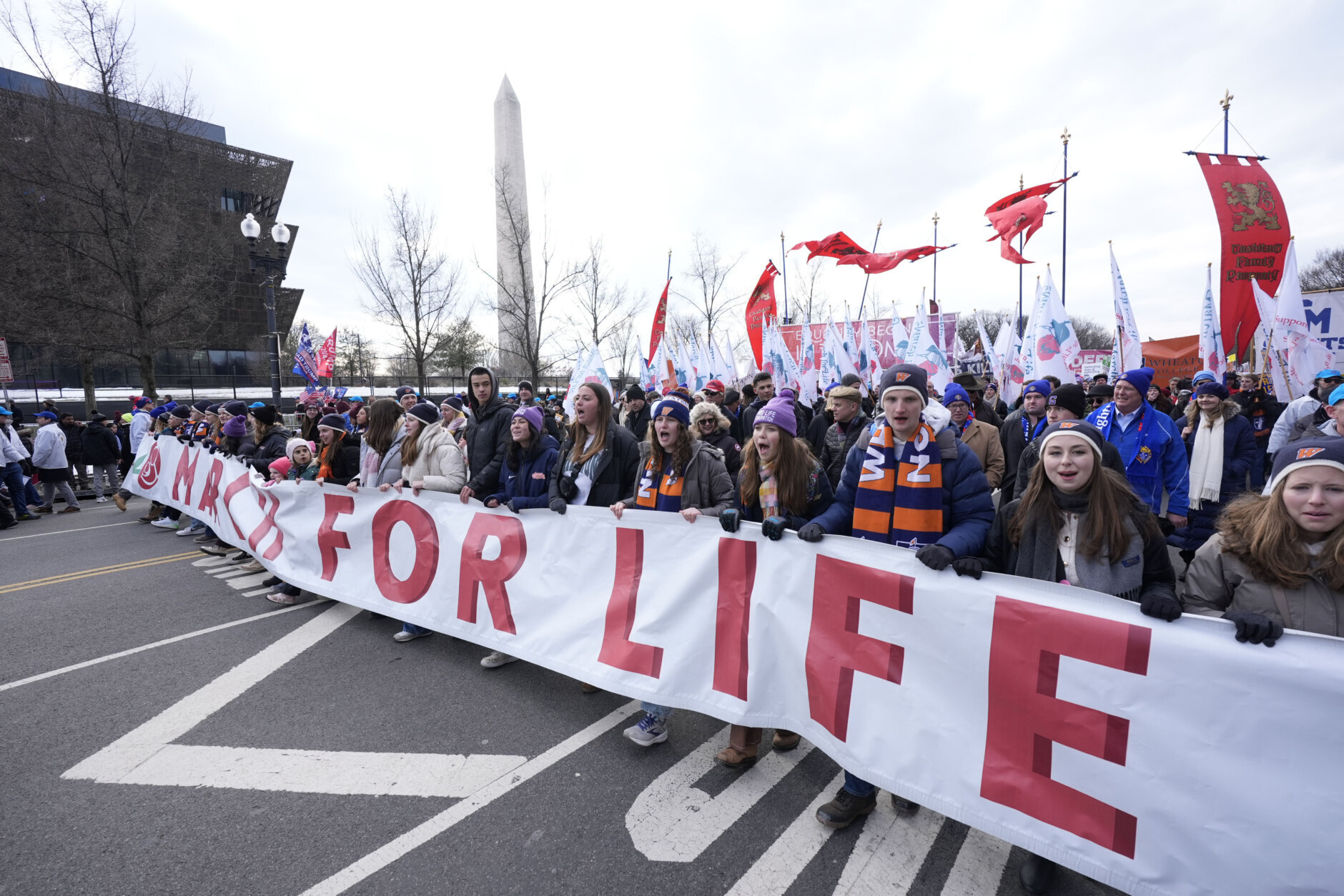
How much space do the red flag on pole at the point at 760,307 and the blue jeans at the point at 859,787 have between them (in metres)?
13.3

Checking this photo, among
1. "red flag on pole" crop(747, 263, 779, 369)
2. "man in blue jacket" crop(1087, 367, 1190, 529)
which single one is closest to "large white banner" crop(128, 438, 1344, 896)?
"man in blue jacket" crop(1087, 367, 1190, 529)

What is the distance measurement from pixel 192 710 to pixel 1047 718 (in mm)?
4702

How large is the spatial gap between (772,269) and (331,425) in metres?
12.7

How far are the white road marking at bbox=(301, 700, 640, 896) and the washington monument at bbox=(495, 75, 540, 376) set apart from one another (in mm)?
18566

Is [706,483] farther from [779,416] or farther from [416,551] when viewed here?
[416,551]

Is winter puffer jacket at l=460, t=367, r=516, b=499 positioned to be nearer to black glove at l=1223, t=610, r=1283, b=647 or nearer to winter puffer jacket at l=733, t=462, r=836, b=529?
winter puffer jacket at l=733, t=462, r=836, b=529

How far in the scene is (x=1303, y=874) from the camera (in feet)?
5.73

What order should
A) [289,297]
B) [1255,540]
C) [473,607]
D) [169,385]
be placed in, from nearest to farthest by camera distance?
[1255,540] < [473,607] < [169,385] < [289,297]

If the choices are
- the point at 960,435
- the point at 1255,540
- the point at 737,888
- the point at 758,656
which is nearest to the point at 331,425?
the point at 758,656

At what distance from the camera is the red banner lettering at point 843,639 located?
2.58 m

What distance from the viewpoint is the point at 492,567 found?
4.12 m

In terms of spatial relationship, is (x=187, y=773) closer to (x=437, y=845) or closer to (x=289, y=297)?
(x=437, y=845)

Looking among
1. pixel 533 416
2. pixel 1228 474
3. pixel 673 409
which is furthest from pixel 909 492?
pixel 1228 474

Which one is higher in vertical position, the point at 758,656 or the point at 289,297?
the point at 289,297
